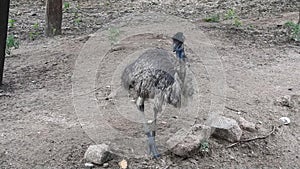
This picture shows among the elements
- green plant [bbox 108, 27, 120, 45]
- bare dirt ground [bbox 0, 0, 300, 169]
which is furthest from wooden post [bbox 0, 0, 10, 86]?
green plant [bbox 108, 27, 120, 45]

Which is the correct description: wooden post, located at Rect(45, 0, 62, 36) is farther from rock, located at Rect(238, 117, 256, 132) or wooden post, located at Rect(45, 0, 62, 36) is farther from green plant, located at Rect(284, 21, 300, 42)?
rock, located at Rect(238, 117, 256, 132)

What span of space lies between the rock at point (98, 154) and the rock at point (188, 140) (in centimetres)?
49

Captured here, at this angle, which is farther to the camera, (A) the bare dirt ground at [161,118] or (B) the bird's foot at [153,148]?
(A) the bare dirt ground at [161,118]

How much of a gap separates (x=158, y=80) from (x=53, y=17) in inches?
190

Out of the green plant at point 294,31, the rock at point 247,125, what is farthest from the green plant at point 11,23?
the rock at point 247,125

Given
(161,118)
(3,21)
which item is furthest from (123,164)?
(3,21)

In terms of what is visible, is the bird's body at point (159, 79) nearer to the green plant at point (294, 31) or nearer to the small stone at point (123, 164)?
the small stone at point (123, 164)

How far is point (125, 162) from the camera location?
3.20 metres

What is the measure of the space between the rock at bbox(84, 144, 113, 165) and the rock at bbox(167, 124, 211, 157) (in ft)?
1.62

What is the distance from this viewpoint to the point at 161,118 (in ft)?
12.9

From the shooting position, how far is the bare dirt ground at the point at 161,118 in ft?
11.1

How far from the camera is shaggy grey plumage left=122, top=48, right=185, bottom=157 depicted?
2926mm

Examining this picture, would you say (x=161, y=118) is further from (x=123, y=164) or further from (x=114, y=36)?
(x=114, y=36)

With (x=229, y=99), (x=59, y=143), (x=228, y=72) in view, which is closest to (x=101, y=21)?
(x=228, y=72)
